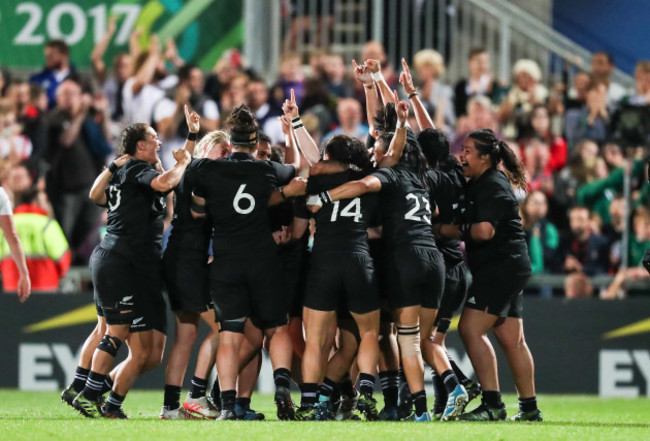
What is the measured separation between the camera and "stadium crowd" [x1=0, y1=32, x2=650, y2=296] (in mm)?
15820

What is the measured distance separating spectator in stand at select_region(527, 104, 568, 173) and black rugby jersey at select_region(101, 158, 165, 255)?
25.5 ft

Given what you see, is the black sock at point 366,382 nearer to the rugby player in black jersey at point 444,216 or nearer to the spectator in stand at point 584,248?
the rugby player in black jersey at point 444,216

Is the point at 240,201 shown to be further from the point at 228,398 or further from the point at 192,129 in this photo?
the point at 228,398

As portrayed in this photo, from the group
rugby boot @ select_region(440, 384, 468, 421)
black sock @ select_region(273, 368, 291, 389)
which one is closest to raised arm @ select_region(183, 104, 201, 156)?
black sock @ select_region(273, 368, 291, 389)

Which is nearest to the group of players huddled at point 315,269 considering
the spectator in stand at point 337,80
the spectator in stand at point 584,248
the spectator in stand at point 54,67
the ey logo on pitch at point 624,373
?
the ey logo on pitch at point 624,373

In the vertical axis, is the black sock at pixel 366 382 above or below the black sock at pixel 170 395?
above

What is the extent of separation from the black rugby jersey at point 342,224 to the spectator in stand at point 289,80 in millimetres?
6978

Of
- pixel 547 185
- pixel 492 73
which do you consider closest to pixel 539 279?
pixel 547 185

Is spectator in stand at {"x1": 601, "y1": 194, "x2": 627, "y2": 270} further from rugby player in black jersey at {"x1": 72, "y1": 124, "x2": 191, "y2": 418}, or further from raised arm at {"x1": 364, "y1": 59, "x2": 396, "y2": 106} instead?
rugby player in black jersey at {"x1": 72, "y1": 124, "x2": 191, "y2": 418}

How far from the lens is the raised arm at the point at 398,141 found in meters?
10.4

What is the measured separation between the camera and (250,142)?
10.5m

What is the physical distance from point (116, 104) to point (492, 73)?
5338 mm

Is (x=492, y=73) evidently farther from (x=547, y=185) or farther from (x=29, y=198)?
(x=29, y=198)

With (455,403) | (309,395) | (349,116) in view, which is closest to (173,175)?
(309,395)
